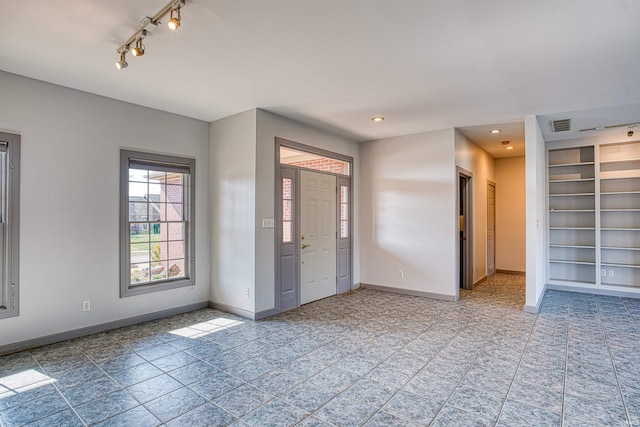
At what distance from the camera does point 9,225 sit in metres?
3.29

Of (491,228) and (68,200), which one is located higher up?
(68,200)

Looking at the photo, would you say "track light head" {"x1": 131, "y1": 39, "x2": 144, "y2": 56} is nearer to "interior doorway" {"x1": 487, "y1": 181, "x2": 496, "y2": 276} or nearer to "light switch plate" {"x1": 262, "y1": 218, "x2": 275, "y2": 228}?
"light switch plate" {"x1": 262, "y1": 218, "x2": 275, "y2": 228}

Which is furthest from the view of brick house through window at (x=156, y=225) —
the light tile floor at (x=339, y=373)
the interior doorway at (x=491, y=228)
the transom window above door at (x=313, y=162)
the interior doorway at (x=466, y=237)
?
the interior doorway at (x=491, y=228)

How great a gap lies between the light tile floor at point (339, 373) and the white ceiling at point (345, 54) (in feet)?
8.72

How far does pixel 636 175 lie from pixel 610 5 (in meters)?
4.82

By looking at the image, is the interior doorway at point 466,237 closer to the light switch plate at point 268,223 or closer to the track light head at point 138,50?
the light switch plate at point 268,223

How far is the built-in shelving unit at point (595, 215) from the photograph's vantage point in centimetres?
577

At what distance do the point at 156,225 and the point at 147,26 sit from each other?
8.73 feet

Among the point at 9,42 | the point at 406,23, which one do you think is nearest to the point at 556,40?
the point at 406,23

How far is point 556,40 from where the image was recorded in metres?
2.66

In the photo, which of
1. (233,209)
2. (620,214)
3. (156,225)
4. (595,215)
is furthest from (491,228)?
(156,225)

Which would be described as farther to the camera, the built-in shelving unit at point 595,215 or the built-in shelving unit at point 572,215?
the built-in shelving unit at point 572,215

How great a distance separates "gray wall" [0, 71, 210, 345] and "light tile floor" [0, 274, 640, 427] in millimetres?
352

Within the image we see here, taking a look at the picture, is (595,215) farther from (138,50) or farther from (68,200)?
(68,200)
